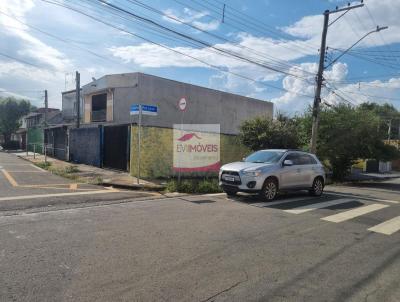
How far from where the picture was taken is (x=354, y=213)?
931cm

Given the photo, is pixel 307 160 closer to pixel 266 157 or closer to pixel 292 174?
pixel 292 174

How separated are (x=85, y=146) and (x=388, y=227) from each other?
1713cm

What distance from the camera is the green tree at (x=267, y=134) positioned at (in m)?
17.5

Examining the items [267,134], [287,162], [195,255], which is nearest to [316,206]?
[287,162]

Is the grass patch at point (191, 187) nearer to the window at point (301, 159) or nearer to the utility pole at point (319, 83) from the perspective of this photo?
the window at point (301, 159)

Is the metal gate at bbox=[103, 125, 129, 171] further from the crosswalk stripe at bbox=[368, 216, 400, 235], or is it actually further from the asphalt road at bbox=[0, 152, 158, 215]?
the crosswalk stripe at bbox=[368, 216, 400, 235]

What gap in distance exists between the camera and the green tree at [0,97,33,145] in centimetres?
5566

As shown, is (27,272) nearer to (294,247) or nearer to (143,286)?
(143,286)

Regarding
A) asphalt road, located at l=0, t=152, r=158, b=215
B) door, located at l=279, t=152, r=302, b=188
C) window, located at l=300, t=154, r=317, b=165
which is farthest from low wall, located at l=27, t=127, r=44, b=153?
door, located at l=279, t=152, r=302, b=188

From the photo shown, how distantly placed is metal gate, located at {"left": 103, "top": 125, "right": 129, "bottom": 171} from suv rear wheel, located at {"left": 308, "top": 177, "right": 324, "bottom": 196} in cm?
819

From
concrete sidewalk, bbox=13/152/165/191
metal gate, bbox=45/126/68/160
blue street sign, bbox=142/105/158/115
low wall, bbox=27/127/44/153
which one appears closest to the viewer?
blue street sign, bbox=142/105/158/115

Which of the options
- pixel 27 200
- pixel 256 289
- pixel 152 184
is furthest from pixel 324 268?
pixel 152 184

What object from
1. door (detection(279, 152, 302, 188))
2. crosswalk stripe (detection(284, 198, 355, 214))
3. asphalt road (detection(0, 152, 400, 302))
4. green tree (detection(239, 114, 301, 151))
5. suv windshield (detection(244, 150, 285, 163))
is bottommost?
crosswalk stripe (detection(284, 198, 355, 214))

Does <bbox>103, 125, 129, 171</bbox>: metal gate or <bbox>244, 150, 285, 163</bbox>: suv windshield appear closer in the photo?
<bbox>244, 150, 285, 163</bbox>: suv windshield
